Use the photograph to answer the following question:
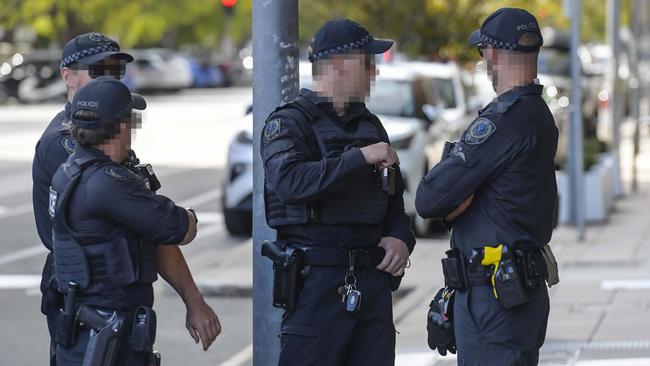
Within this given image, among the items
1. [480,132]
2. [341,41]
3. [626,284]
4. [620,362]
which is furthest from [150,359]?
[626,284]

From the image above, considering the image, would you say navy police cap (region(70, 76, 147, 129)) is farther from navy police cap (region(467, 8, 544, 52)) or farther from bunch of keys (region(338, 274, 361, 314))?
navy police cap (region(467, 8, 544, 52))

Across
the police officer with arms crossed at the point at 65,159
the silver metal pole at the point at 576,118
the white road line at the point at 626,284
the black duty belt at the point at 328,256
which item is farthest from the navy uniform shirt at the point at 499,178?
the silver metal pole at the point at 576,118

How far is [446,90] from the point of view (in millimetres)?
17531

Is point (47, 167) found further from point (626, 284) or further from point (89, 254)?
point (626, 284)

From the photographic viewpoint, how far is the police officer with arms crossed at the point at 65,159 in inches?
198

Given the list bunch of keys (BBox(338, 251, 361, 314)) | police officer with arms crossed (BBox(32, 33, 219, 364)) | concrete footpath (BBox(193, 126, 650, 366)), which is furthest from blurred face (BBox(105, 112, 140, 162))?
concrete footpath (BBox(193, 126, 650, 366))

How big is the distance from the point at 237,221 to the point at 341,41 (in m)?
9.45

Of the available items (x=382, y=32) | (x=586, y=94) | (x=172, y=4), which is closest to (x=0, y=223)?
(x=382, y=32)

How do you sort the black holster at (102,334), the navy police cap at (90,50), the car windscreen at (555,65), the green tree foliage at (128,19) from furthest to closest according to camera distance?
1. the green tree foliage at (128,19)
2. the car windscreen at (555,65)
3. the navy police cap at (90,50)
4. the black holster at (102,334)

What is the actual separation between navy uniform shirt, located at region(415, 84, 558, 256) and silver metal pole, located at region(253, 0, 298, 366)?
2.63ft

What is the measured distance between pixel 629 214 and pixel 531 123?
1069 cm

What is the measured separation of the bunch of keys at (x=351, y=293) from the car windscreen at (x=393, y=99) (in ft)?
30.2

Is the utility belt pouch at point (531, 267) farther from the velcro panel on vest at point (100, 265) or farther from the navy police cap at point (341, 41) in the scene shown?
the velcro panel on vest at point (100, 265)

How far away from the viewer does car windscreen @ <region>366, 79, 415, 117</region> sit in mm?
14125
